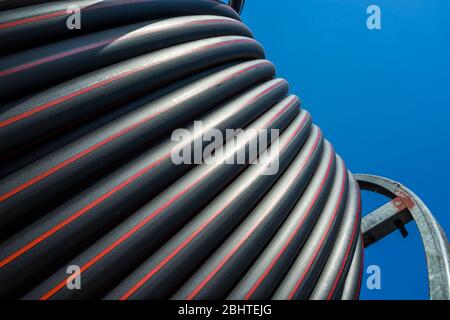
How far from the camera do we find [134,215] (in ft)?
1.64

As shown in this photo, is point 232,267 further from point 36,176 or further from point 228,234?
point 36,176

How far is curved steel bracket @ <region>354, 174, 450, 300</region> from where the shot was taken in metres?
1.13

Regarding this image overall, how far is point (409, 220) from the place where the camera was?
159 cm

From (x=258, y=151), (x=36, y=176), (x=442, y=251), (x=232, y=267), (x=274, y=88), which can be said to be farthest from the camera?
(x=442, y=251)

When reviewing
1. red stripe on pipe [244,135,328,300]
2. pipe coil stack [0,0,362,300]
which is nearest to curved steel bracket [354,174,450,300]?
pipe coil stack [0,0,362,300]

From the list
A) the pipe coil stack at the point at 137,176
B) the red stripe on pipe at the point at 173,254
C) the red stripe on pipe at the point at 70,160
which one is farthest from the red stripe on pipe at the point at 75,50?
the red stripe on pipe at the point at 173,254

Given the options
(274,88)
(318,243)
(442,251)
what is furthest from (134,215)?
(442,251)

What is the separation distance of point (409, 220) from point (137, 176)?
157cm

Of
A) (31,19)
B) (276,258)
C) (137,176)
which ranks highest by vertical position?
(31,19)

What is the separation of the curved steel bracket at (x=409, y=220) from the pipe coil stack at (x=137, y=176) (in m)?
0.65

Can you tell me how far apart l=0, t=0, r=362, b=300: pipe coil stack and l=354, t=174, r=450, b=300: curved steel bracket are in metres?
0.65

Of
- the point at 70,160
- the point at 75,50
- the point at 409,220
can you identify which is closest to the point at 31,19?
the point at 75,50

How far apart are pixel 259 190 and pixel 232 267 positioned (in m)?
0.17

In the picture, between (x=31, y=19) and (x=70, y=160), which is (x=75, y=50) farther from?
(x=70, y=160)
